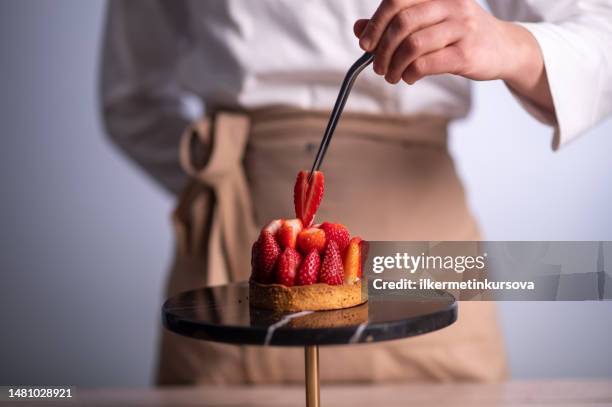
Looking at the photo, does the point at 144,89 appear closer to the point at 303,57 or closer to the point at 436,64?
the point at 303,57

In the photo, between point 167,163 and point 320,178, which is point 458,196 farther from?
point 167,163

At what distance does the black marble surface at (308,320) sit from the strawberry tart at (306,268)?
16mm

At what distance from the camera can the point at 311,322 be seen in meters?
0.59

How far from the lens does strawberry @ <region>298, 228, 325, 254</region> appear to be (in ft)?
2.25

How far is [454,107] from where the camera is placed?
1010 millimetres

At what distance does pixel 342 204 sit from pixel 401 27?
35cm

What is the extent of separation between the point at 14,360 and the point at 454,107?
1.21m

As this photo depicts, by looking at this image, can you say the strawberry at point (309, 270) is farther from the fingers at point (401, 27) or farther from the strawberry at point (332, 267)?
the fingers at point (401, 27)

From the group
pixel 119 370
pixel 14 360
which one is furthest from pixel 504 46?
pixel 14 360

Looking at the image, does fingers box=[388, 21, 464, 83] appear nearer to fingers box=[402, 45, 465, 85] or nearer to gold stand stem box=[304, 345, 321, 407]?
fingers box=[402, 45, 465, 85]

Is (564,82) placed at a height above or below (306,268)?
above

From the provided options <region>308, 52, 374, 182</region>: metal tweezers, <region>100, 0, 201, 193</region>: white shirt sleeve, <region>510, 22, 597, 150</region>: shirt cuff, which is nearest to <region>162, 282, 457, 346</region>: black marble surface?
<region>308, 52, 374, 182</region>: metal tweezers

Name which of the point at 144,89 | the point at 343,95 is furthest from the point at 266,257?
the point at 144,89

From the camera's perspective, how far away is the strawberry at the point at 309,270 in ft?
2.19
